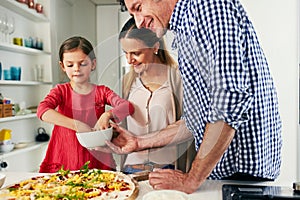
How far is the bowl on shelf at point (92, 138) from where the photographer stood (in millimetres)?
1272

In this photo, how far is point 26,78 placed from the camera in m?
1.45

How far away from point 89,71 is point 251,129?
2.02ft

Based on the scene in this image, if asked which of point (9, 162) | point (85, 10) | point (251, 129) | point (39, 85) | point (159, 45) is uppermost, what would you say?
point (85, 10)

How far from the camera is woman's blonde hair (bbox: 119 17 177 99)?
118 centimetres

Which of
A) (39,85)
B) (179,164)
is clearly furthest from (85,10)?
(179,164)

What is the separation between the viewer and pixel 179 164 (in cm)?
127

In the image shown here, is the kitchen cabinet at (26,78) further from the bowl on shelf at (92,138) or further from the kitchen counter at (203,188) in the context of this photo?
the kitchen counter at (203,188)

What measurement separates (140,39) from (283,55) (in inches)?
37.7

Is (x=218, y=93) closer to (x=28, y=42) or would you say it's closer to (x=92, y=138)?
(x=92, y=138)

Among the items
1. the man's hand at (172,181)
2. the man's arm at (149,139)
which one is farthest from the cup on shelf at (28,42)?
the man's hand at (172,181)

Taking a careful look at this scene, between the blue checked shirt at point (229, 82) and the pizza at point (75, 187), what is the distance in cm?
30

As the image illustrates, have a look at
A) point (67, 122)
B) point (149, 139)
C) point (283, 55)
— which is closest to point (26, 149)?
point (67, 122)

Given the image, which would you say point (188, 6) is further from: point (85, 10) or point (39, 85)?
point (39, 85)

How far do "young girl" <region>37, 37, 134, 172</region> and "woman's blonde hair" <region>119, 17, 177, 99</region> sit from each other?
0.24 ft
